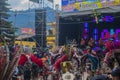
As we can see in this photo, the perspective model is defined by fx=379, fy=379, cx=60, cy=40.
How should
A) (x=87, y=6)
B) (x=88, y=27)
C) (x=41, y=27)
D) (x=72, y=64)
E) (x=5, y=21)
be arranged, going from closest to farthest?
1. (x=72, y=64)
2. (x=87, y=6)
3. (x=88, y=27)
4. (x=41, y=27)
5. (x=5, y=21)

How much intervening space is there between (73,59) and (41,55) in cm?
551

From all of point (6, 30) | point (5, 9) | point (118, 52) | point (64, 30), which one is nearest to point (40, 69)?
point (118, 52)

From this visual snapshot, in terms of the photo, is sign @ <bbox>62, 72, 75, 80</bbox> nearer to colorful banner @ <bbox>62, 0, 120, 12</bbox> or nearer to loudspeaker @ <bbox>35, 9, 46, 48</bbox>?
colorful banner @ <bbox>62, 0, 120, 12</bbox>

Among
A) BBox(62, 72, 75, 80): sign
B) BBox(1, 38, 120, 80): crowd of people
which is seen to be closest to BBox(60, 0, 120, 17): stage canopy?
→ BBox(1, 38, 120, 80): crowd of people

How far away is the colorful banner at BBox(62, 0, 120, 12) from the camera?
19219mm

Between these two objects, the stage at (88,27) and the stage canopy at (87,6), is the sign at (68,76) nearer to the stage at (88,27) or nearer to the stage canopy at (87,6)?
the stage at (88,27)

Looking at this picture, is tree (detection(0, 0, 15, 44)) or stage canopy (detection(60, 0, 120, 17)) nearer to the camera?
stage canopy (detection(60, 0, 120, 17))

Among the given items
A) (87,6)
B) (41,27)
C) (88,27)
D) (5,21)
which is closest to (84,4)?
(87,6)

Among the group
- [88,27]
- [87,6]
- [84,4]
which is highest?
[84,4]

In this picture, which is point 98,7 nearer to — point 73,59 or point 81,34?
point 81,34

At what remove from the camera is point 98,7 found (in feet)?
64.2

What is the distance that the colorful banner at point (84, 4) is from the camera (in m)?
19.2

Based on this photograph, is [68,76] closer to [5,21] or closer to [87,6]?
[87,6]

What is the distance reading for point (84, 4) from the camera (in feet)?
67.4
